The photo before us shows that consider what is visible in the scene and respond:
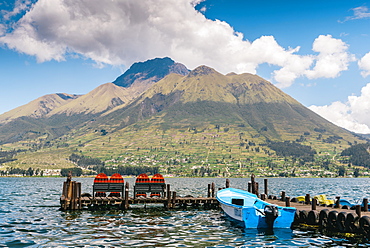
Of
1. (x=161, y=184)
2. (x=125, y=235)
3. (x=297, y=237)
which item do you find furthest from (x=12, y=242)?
(x=161, y=184)

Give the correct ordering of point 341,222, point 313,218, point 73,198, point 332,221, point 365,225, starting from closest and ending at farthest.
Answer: point 365,225 < point 341,222 < point 332,221 < point 313,218 < point 73,198

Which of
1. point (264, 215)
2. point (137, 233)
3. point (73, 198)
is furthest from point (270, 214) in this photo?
point (73, 198)

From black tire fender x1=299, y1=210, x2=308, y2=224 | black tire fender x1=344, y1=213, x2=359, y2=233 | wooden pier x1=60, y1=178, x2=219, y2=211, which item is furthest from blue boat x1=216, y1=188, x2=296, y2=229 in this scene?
wooden pier x1=60, y1=178, x2=219, y2=211

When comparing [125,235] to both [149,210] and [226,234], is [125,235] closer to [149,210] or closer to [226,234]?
[226,234]

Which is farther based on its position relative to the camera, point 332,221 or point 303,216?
point 303,216

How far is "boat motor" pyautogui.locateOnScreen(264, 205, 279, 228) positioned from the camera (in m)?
34.4

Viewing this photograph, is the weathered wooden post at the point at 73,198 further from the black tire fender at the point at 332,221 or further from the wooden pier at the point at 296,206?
the black tire fender at the point at 332,221

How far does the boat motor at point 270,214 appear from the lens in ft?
113

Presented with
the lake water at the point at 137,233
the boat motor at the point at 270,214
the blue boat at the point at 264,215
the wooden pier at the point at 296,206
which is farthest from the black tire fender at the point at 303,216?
the boat motor at the point at 270,214

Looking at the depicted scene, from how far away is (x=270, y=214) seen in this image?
34500 mm

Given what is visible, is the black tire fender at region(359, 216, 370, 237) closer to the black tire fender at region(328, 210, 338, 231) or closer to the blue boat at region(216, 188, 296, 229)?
the black tire fender at region(328, 210, 338, 231)

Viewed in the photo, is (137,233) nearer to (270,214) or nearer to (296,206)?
(270,214)

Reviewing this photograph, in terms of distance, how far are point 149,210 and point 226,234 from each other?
21.0m

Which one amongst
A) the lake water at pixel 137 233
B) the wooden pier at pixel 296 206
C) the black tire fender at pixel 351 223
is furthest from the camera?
the wooden pier at pixel 296 206
